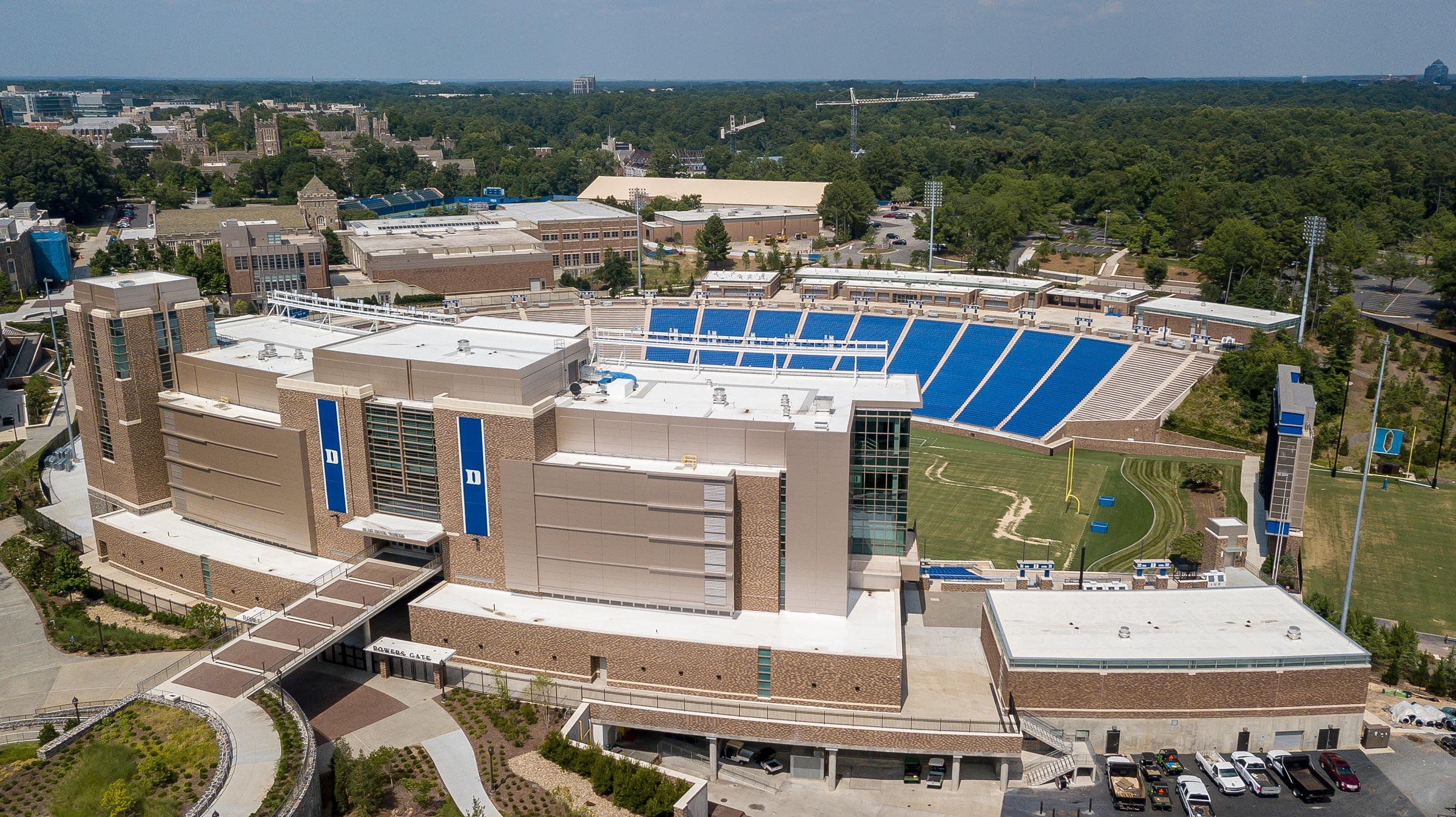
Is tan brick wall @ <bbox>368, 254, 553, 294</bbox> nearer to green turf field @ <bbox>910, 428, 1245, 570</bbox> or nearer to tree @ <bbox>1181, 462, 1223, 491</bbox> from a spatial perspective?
green turf field @ <bbox>910, 428, 1245, 570</bbox>

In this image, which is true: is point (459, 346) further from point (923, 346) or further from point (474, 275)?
point (474, 275)

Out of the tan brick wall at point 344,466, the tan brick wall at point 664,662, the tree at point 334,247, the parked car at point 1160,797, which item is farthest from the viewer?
the tree at point 334,247

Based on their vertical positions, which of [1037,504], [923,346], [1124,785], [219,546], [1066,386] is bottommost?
[1124,785]

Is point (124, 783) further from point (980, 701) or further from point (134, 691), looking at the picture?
point (980, 701)

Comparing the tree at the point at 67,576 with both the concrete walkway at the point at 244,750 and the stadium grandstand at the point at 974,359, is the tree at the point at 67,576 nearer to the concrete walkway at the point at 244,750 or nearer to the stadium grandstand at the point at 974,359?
the concrete walkway at the point at 244,750

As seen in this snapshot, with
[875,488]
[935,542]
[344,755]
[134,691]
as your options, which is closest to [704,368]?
[875,488]

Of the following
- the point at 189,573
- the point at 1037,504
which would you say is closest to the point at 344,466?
the point at 189,573

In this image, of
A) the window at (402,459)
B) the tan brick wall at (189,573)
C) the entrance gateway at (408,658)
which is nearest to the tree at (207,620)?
the tan brick wall at (189,573)
